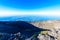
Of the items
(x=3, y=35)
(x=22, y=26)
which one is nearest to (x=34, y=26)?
(x=22, y=26)

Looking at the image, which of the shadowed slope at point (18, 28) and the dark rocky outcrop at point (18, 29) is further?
the shadowed slope at point (18, 28)

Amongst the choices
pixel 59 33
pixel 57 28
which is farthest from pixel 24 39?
pixel 57 28

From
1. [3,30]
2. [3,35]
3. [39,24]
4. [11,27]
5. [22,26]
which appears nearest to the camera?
[3,35]

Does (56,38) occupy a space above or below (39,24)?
below

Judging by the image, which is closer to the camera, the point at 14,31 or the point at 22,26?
the point at 14,31

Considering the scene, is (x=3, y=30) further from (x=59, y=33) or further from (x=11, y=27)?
(x=59, y=33)

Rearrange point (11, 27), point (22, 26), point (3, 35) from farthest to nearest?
point (22, 26) → point (11, 27) → point (3, 35)

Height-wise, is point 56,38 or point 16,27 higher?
point 16,27

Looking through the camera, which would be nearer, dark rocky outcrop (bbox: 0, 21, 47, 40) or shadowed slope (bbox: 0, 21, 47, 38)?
dark rocky outcrop (bbox: 0, 21, 47, 40)

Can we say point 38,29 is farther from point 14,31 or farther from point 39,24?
point 14,31
